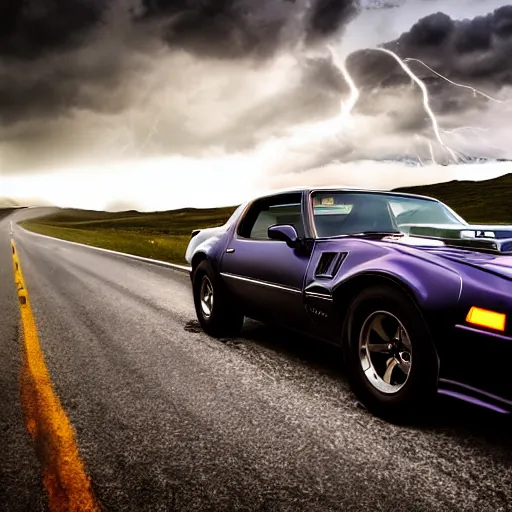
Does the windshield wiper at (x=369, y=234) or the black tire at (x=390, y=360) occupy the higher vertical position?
the windshield wiper at (x=369, y=234)

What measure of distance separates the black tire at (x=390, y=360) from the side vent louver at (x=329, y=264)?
1.06ft

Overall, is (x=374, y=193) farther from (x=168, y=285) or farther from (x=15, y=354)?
(x=168, y=285)

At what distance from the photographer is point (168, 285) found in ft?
32.7

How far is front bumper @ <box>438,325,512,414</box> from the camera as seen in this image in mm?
2393

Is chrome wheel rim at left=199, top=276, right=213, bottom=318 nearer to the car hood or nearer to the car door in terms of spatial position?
the car door

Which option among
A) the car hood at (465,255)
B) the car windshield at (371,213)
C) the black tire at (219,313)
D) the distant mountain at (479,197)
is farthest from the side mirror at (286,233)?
the distant mountain at (479,197)

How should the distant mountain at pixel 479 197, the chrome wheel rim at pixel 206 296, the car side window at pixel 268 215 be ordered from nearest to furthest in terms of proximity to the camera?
the car side window at pixel 268 215
the chrome wheel rim at pixel 206 296
the distant mountain at pixel 479 197

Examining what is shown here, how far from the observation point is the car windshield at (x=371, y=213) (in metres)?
4.15

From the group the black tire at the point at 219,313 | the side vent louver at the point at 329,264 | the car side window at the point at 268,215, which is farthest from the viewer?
the black tire at the point at 219,313

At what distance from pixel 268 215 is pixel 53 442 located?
2.97 metres

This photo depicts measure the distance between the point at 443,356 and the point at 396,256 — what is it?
0.66 m

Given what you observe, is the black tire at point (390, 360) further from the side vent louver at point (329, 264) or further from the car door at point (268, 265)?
the car door at point (268, 265)

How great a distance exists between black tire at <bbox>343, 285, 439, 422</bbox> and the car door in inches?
25.6

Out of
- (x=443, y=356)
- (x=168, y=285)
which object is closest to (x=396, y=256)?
(x=443, y=356)
